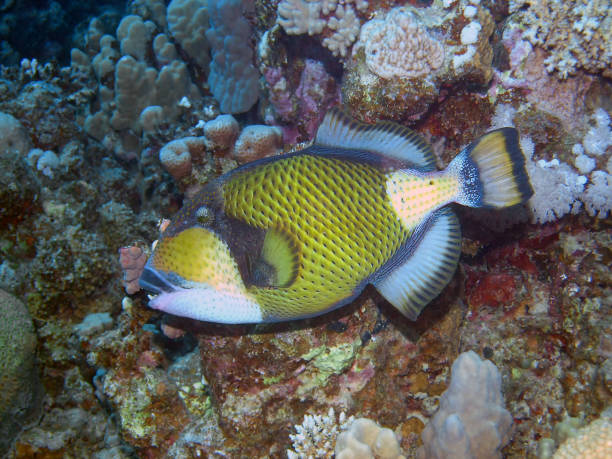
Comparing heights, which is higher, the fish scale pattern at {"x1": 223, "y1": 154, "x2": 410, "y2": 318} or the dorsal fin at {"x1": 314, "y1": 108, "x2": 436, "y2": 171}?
the dorsal fin at {"x1": 314, "y1": 108, "x2": 436, "y2": 171}

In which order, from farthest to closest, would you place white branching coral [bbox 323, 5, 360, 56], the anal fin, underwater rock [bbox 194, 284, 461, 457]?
1. white branching coral [bbox 323, 5, 360, 56]
2. underwater rock [bbox 194, 284, 461, 457]
3. the anal fin

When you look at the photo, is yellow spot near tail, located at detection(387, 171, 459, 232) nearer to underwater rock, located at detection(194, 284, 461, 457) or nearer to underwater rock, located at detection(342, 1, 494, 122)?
underwater rock, located at detection(194, 284, 461, 457)

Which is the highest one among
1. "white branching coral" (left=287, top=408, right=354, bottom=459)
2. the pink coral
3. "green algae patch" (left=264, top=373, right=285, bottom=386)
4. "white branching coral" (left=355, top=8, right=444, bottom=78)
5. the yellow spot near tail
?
"white branching coral" (left=355, top=8, right=444, bottom=78)

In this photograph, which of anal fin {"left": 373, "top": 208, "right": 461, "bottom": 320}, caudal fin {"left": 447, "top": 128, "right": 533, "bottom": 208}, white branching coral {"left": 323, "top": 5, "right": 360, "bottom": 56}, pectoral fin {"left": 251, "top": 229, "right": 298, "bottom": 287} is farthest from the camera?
white branching coral {"left": 323, "top": 5, "right": 360, "bottom": 56}

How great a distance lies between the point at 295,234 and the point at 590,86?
2887 millimetres

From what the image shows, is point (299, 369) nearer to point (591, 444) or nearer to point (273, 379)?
point (273, 379)

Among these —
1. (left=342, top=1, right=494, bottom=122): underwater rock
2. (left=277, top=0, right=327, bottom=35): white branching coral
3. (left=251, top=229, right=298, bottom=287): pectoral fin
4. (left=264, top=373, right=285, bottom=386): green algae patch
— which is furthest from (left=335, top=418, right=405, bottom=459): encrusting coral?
(left=277, top=0, right=327, bottom=35): white branching coral

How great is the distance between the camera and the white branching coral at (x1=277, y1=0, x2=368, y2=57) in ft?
11.5

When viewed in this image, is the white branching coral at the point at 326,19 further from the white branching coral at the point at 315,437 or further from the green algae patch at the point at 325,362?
the white branching coral at the point at 315,437

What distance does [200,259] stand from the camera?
6.22 feet

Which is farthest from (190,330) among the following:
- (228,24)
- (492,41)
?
(228,24)

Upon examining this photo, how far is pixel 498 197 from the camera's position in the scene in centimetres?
203

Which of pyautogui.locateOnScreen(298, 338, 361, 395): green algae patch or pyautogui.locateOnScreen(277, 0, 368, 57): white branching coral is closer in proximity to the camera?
pyautogui.locateOnScreen(298, 338, 361, 395): green algae patch

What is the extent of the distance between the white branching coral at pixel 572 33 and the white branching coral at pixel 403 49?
2.76ft
